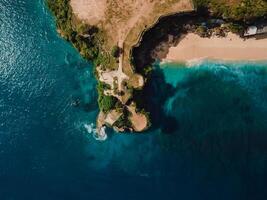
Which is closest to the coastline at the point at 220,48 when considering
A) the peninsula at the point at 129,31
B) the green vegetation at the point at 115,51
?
the peninsula at the point at 129,31

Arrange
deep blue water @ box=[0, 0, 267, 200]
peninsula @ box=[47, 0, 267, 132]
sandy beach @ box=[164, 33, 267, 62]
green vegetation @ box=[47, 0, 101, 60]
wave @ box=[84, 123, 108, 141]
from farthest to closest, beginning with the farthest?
1. wave @ box=[84, 123, 108, 141]
2. deep blue water @ box=[0, 0, 267, 200]
3. sandy beach @ box=[164, 33, 267, 62]
4. green vegetation @ box=[47, 0, 101, 60]
5. peninsula @ box=[47, 0, 267, 132]

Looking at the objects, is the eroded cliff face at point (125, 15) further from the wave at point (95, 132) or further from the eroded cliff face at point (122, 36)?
the wave at point (95, 132)

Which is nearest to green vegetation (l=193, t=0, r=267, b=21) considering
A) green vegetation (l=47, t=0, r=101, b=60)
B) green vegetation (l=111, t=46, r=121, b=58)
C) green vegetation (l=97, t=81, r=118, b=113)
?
green vegetation (l=111, t=46, r=121, b=58)

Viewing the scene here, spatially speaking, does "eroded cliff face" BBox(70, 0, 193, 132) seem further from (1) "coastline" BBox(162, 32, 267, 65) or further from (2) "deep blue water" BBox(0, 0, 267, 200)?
(1) "coastline" BBox(162, 32, 267, 65)

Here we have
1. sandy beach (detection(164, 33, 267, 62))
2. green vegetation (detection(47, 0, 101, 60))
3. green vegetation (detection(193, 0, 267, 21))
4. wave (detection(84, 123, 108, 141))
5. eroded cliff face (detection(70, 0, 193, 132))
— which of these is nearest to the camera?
green vegetation (detection(193, 0, 267, 21))

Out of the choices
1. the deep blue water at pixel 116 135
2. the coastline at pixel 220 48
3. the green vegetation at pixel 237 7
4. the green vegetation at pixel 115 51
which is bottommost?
the deep blue water at pixel 116 135

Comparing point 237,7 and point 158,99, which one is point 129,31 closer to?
point 158,99

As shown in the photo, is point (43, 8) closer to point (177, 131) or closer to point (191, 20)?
point (191, 20)
